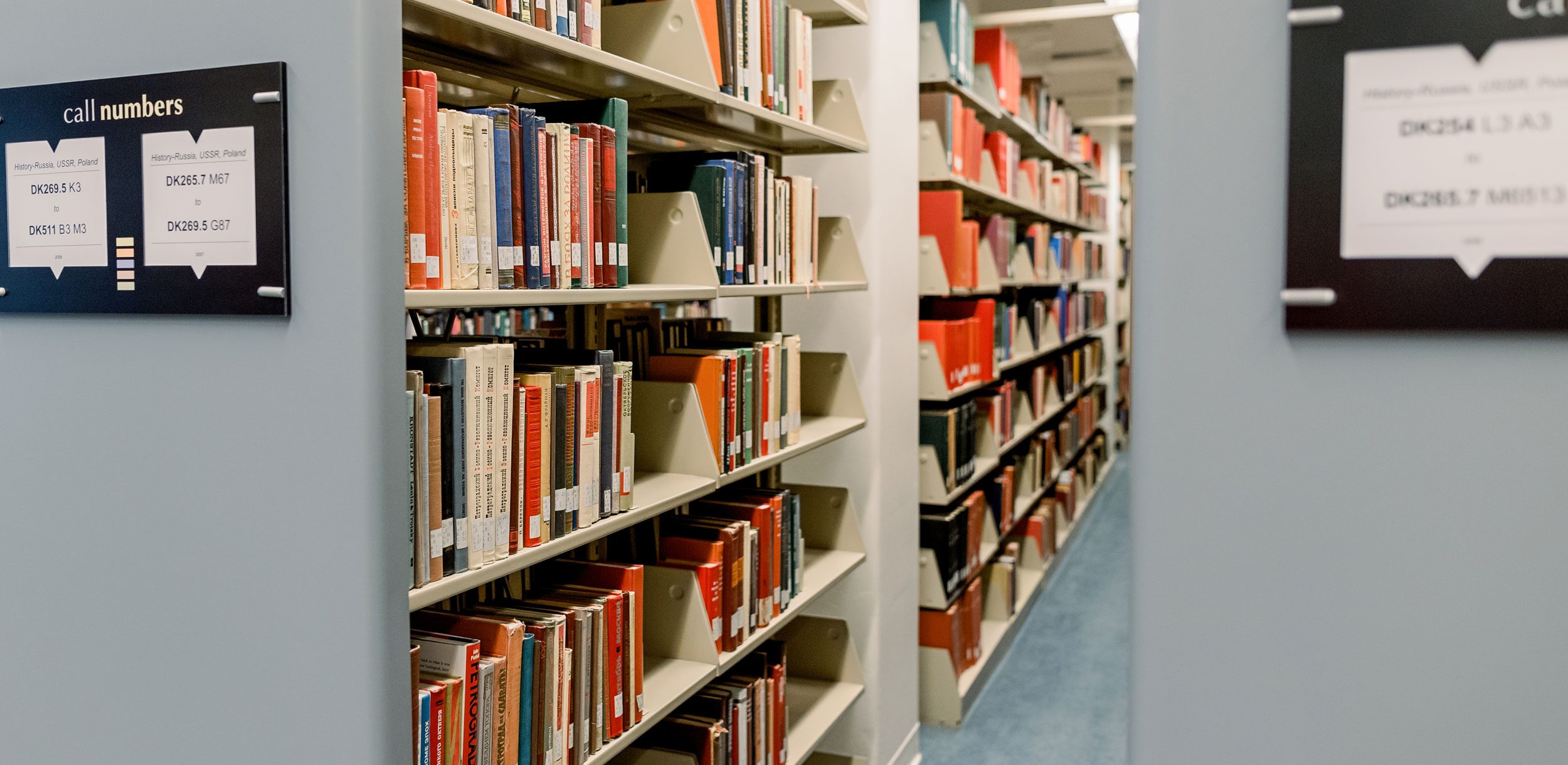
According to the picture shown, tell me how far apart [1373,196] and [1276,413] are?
0.73 feet

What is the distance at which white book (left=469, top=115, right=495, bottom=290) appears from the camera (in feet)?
5.22

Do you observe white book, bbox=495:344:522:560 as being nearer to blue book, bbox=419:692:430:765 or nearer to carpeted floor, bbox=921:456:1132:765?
blue book, bbox=419:692:430:765

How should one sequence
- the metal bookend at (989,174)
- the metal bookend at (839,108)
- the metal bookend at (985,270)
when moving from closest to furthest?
the metal bookend at (839,108), the metal bookend at (985,270), the metal bookend at (989,174)

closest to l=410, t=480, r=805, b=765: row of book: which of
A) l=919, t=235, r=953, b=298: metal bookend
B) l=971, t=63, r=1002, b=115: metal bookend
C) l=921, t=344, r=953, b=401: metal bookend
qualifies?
l=921, t=344, r=953, b=401: metal bookend

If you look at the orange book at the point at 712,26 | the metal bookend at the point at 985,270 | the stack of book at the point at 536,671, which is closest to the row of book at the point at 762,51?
the orange book at the point at 712,26

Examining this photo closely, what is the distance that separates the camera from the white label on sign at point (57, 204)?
153 cm

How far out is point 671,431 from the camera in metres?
2.30

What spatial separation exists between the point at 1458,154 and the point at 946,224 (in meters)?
2.98

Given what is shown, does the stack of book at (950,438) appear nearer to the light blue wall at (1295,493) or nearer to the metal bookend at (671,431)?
the metal bookend at (671,431)

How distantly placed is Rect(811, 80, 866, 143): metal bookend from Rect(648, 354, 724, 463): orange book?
0.92m

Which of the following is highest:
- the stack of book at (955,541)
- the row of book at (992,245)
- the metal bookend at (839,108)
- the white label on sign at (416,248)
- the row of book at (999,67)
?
the row of book at (999,67)

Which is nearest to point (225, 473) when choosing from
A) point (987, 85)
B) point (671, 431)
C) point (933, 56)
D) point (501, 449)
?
point (501, 449)

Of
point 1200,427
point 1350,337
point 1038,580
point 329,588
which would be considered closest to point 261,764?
point 329,588

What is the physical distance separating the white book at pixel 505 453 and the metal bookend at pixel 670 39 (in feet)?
2.52
